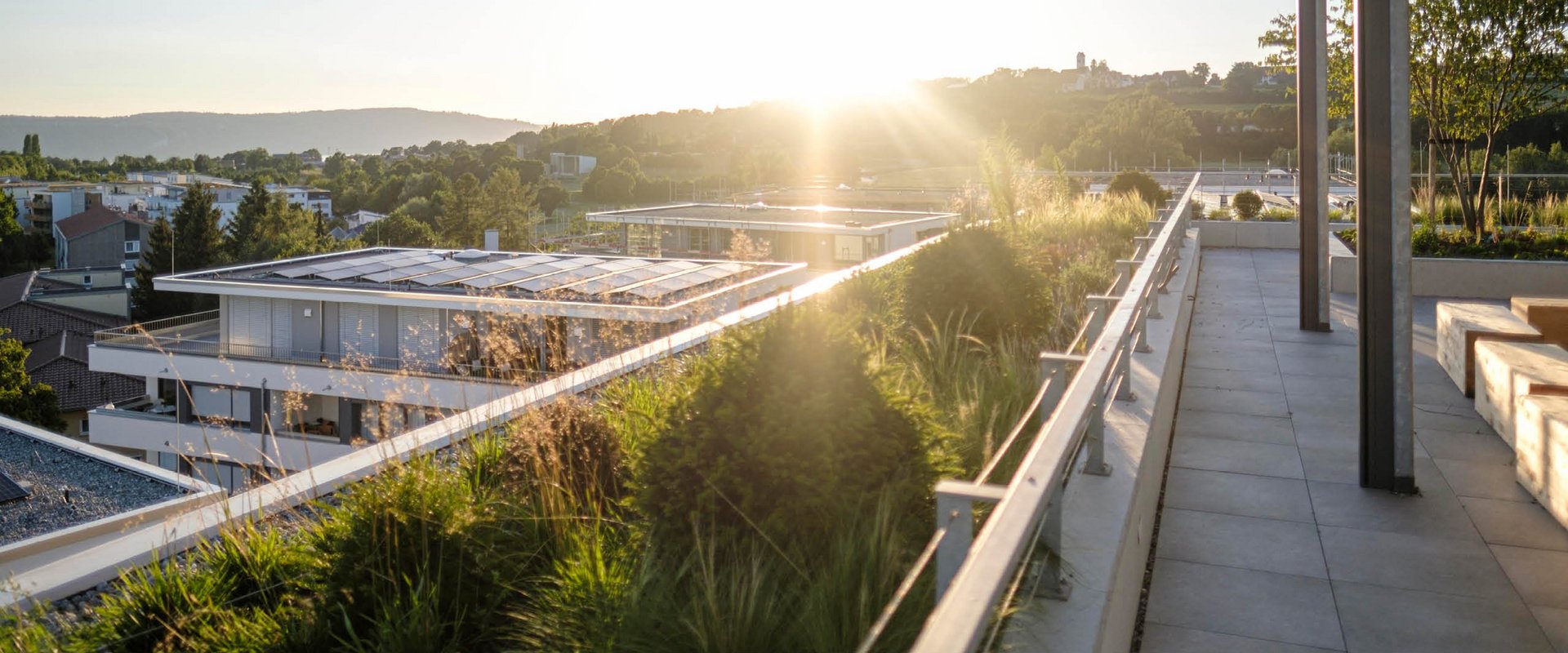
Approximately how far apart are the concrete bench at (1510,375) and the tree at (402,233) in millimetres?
60334

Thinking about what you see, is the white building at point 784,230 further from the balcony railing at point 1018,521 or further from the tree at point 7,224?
the tree at point 7,224

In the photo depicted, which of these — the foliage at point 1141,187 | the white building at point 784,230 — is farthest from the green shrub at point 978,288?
the white building at point 784,230

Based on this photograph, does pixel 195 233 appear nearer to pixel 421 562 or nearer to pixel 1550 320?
pixel 1550 320

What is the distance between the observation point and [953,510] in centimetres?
158

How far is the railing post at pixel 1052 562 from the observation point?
2318 millimetres

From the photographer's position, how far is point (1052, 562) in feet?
7.61

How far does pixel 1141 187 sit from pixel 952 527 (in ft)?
51.6

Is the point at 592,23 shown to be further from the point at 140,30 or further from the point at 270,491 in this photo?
the point at 140,30

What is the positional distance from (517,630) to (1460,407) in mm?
5279

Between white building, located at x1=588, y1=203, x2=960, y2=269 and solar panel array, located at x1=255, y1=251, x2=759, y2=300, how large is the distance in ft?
14.5

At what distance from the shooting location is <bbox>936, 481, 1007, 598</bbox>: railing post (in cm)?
157

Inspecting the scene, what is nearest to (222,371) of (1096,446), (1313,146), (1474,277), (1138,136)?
(1313,146)

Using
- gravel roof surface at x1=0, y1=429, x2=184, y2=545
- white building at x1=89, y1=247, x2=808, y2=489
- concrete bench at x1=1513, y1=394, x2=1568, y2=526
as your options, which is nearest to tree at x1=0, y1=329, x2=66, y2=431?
white building at x1=89, y1=247, x2=808, y2=489

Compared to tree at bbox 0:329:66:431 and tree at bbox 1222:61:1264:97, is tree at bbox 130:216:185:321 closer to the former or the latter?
tree at bbox 0:329:66:431
